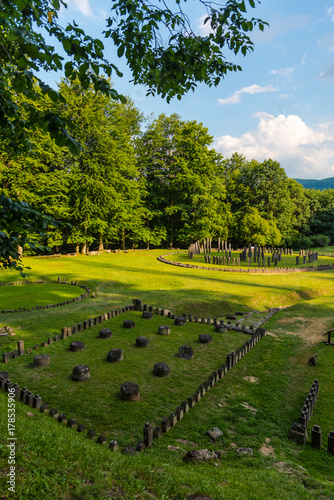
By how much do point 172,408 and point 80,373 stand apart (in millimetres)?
2705

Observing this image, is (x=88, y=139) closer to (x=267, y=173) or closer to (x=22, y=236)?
(x=267, y=173)

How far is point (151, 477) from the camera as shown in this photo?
414 cm

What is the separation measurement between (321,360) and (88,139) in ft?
114

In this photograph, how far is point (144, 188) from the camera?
43.4 meters

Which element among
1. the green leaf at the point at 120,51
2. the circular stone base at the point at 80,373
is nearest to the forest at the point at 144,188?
the circular stone base at the point at 80,373

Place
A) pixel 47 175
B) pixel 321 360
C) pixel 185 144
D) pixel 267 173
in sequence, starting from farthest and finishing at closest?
pixel 267 173 < pixel 185 144 < pixel 47 175 < pixel 321 360

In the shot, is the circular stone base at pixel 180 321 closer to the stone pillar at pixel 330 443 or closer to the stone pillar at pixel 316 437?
the stone pillar at pixel 316 437

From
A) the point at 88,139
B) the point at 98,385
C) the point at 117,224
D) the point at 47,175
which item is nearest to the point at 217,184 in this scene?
the point at 117,224

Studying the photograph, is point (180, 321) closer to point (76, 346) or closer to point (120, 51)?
point (76, 346)

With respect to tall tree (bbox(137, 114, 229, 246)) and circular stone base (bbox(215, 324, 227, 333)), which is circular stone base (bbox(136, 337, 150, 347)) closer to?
circular stone base (bbox(215, 324, 227, 333))

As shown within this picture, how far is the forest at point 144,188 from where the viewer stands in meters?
31.5

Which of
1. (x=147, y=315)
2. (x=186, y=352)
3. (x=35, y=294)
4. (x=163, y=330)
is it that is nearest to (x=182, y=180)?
(x=35, y=294)

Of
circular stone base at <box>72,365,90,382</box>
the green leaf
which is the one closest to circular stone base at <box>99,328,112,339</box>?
circular stone base at <box>72,365,90,382</box>

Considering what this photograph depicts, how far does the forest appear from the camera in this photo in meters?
31.5
